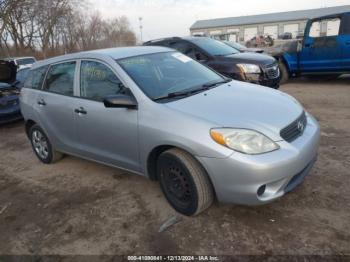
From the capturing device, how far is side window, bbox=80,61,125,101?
11.6ft

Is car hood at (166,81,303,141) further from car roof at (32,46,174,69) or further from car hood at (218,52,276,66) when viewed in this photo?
car hood at (218,52,276,66)

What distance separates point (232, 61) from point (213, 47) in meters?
1.02

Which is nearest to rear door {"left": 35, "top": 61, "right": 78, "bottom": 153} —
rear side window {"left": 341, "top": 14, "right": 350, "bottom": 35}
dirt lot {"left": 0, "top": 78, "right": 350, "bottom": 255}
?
dirt lot {"left": 0, "top": 78, "right": 350, "bottom": 255}

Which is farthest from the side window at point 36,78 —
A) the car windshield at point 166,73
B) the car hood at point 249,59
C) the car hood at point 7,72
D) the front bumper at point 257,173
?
the car hood at point 249,59

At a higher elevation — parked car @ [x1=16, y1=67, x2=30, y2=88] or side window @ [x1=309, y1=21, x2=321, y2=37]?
side window @ [x1=309, y1=21, x2=321, y2=37]

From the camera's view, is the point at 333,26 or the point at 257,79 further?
the point at 333,26

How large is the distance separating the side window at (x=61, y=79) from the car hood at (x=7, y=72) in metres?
4.30

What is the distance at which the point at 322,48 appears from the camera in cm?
910

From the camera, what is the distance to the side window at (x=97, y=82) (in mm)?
3521

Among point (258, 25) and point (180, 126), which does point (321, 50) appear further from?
point (258, 25)

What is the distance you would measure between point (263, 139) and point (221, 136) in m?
0.36

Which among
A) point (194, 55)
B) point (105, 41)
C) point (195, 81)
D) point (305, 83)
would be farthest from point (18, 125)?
point (105, 41)

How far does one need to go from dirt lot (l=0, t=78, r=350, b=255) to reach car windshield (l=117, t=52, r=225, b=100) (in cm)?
124

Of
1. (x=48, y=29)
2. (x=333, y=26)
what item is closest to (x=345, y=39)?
(x=333, y=26)
